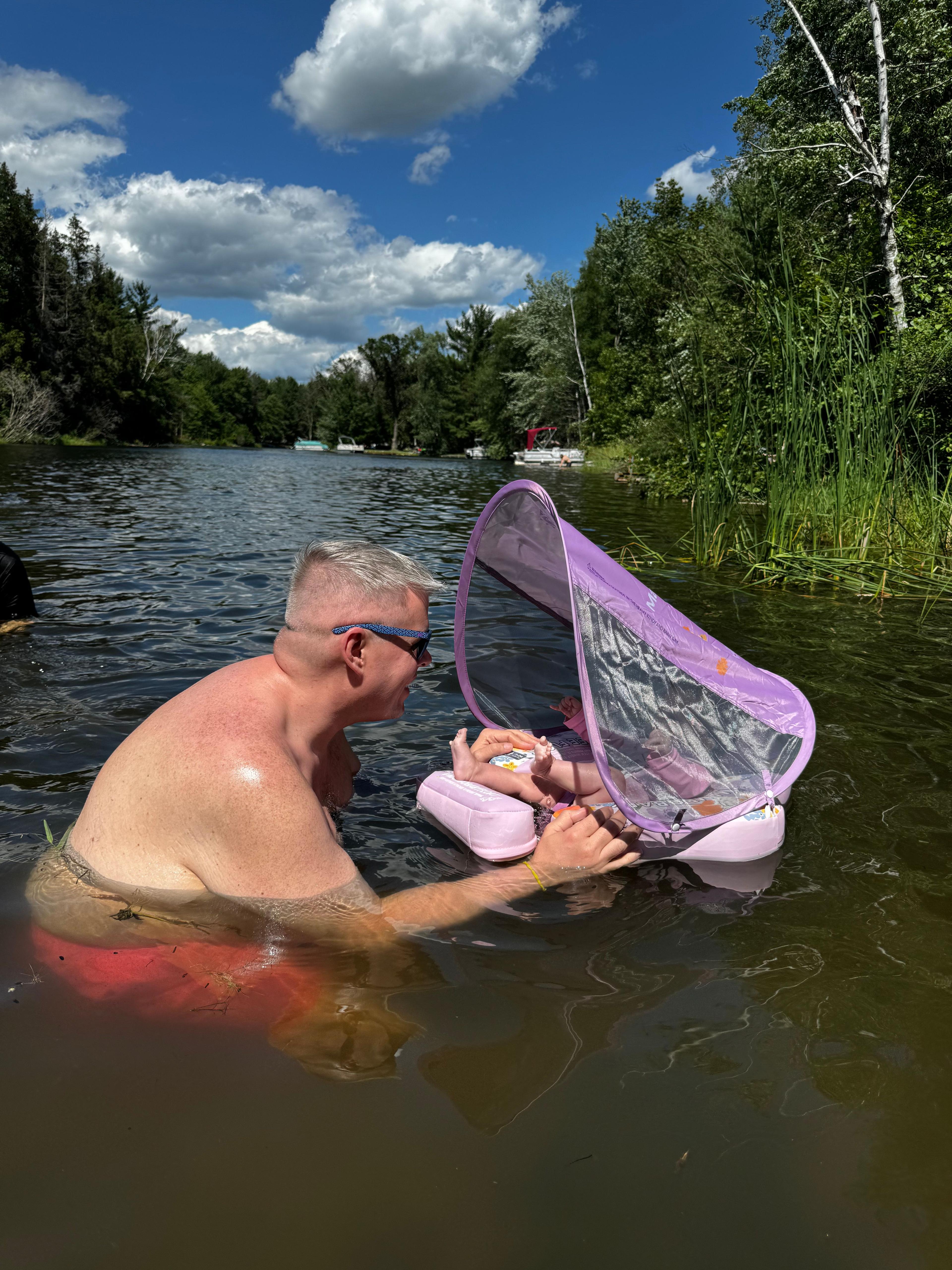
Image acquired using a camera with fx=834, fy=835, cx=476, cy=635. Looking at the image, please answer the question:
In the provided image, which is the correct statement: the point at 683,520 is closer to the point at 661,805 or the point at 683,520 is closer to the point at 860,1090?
the point at 661,805

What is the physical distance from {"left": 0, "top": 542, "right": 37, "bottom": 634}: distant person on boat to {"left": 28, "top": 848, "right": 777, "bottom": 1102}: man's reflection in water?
4.36 meters

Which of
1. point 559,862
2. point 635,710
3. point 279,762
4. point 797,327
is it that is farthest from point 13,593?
point 797,327

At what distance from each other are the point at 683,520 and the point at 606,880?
1421 centimetres

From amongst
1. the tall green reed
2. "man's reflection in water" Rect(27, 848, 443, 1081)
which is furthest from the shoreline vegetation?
"man's reflection in water" Rect(27, 848, 443, 1081)

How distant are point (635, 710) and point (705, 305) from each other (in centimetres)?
1710

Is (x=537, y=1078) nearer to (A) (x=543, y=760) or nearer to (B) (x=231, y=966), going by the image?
(B) (x=231, y=966)

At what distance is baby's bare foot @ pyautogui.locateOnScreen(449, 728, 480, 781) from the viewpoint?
3936mm

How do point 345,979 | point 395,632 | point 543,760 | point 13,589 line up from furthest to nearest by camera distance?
1. point 13,589
2. point 543,760
3. point 395,632
4. point 345,979

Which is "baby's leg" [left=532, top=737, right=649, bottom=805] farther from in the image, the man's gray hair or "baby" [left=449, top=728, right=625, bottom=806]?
the man's gray hair

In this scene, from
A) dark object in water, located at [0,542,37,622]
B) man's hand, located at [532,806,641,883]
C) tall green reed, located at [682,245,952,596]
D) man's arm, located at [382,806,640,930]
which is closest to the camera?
man's arm, located at [382,806,640,930]

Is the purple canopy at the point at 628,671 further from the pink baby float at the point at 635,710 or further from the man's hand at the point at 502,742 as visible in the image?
the man's hand at the point at 502,742

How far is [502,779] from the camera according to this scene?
157 inches

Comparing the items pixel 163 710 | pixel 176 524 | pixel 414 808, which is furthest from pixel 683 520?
pixel 163 710

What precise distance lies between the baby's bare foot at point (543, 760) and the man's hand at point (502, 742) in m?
0.35
